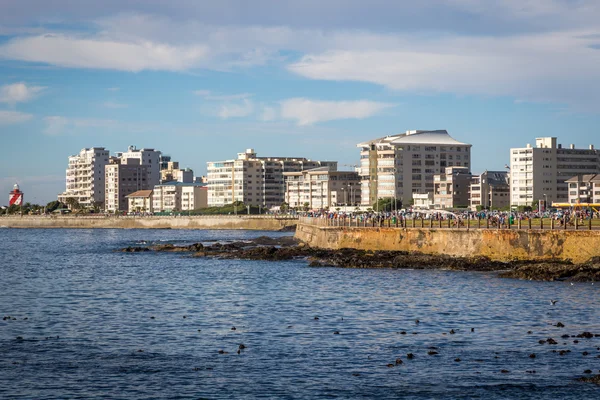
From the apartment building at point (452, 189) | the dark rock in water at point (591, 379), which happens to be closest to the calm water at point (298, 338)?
the dark rock in water at point (591, 379)

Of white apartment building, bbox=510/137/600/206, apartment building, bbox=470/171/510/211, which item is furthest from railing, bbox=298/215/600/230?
white apartment building, bbox=510/137/600/206

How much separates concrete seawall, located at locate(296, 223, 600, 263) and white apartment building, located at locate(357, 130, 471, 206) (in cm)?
11557

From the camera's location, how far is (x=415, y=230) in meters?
66.3

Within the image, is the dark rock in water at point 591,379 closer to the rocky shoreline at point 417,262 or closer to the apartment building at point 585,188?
the rocky shoreline at point 417,262

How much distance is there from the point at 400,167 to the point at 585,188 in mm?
40370

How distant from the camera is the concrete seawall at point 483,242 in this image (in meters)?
52.5

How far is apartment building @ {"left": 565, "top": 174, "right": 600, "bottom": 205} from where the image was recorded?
550ft

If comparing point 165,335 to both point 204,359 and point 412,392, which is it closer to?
point 204,359

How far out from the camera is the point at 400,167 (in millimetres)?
192875

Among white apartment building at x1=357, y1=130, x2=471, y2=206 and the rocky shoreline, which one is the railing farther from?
white apartment building at x1=357, y1=130, x2=471, y2=206

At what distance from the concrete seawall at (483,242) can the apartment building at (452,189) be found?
112 meters

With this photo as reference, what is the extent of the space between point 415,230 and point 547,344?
1500 inches

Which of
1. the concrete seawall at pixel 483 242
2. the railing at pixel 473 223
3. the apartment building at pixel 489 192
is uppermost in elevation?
the apartment building at pixel 489 192

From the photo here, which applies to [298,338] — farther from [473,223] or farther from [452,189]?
[452,189]
